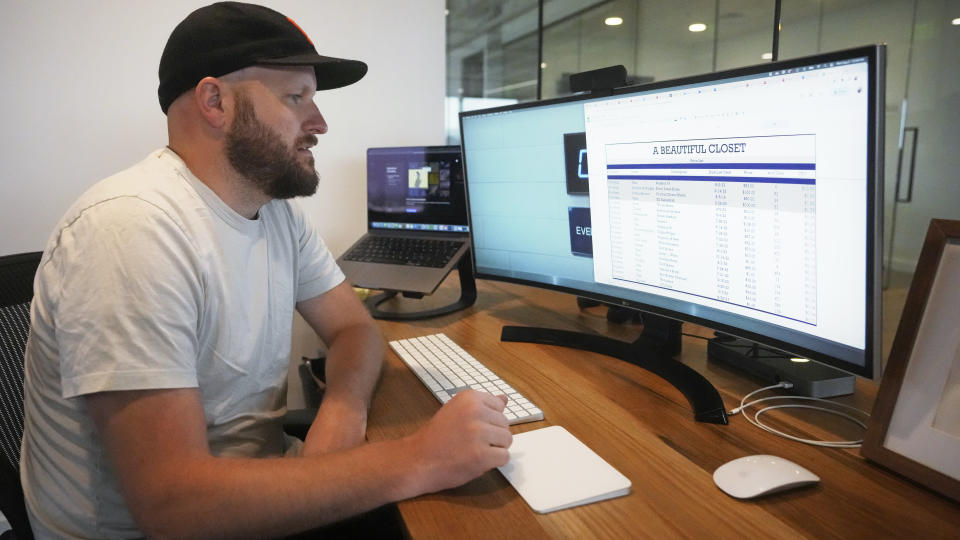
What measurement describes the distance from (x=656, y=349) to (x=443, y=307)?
58 centimetres

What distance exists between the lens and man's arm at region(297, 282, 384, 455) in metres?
0.83

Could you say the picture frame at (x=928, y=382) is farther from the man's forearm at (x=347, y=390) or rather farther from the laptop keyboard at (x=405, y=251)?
the laptop keyboard at (x=405, y=251)

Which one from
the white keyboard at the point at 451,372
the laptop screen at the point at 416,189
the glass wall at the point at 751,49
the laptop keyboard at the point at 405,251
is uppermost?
the glass wall at the point at 751,49

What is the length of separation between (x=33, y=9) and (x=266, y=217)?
3.34ft

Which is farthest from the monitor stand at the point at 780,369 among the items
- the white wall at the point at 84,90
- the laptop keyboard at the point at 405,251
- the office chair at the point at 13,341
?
the white wall at the point at 84,90

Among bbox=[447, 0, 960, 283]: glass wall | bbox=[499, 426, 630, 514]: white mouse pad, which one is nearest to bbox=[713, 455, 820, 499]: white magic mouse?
bbox=[499, 426, 630, 514]: white mouse pad

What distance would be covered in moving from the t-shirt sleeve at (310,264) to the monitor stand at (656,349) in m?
0.39

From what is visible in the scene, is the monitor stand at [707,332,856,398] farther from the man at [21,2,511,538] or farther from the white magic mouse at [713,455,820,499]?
the man at [21,2,511,538]

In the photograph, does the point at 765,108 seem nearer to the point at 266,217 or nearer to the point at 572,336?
the point at 572,336

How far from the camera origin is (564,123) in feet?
3.62

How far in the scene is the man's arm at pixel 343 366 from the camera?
828mm

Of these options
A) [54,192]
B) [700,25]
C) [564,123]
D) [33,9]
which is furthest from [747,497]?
[700,25]

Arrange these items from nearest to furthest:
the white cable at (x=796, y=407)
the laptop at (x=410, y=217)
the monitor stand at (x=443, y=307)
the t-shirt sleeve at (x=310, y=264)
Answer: the white cable at (x=796, y=407) → the t-shirt sleeve at (x=310, y=264) → the monitor stand at (x=443, y=307) → the laptop at (x=410, y=217)

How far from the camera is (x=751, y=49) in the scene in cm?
339
